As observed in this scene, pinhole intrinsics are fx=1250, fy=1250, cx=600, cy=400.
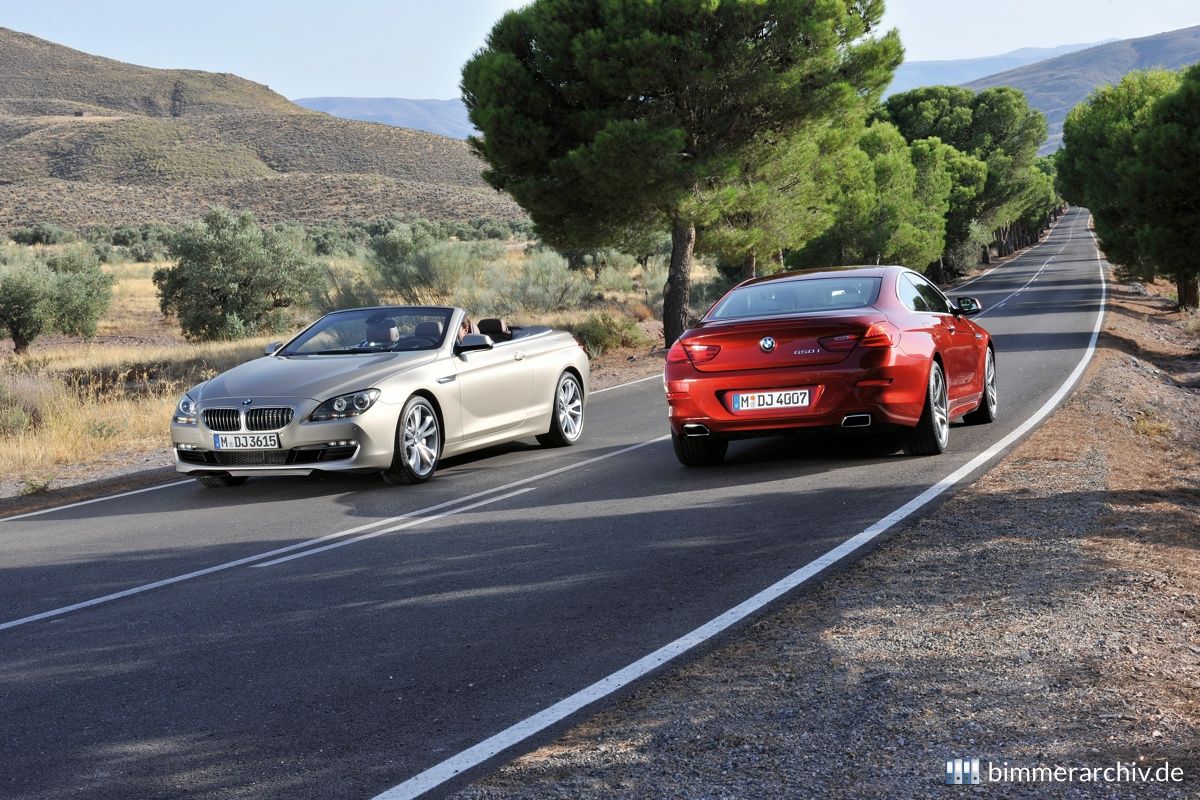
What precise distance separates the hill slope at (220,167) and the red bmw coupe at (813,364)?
2884 inches

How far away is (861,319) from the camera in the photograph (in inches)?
380

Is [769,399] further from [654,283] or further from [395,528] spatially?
[654,283]

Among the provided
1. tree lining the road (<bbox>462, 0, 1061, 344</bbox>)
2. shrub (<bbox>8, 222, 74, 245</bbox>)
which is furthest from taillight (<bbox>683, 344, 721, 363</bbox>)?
shrub (<bbox>8, 222, 74, 245</bbox>)

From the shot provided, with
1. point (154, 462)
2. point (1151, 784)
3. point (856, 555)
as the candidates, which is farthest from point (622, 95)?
point (1151, 784)

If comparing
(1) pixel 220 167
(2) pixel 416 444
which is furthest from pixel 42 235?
(2) pixel 416 444

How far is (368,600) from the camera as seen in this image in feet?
21.1

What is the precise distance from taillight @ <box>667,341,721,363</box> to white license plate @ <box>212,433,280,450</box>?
127 inches

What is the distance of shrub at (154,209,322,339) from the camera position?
120 feet

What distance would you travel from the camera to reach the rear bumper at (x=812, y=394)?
31.3 feet

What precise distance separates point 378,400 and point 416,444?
2.07ft

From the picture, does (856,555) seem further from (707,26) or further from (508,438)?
(707,26)

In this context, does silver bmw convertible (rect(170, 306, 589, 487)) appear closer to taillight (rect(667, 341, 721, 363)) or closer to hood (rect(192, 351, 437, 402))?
hood (rect(192, 351, 437, 402))

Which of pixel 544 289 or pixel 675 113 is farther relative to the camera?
pixel 544 289

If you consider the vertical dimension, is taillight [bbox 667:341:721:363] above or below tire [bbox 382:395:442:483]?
above
